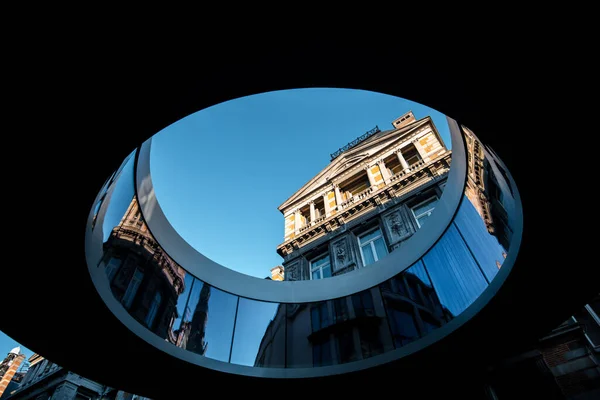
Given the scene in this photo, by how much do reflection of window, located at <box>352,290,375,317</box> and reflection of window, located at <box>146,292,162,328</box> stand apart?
16.0 ft

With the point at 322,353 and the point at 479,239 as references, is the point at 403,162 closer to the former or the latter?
the point at 479,239

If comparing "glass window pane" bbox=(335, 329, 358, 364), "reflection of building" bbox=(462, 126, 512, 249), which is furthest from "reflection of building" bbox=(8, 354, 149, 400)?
"reflection of building" bbox=(462, 126, 512, 249)

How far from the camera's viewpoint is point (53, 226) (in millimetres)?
4121

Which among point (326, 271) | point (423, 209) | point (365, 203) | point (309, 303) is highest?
point (365, 203)

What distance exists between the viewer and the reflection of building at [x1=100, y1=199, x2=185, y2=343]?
581 centimetres

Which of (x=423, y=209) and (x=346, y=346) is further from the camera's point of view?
(x=423, y=209)

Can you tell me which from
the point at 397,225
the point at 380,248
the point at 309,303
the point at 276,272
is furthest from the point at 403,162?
the point at 276,272

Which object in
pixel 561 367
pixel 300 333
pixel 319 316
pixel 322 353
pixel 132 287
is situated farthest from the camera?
pixel 319 316

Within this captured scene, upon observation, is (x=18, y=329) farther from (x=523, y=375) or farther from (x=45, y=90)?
(x=523, y=375)

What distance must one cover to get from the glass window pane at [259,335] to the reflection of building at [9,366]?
4179 cm

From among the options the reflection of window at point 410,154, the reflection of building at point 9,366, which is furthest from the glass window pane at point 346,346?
the reflection of building at point 9,366

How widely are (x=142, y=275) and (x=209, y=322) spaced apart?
2.05 meters

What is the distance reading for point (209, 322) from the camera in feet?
24.5

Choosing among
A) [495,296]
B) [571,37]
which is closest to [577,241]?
[495,296]
